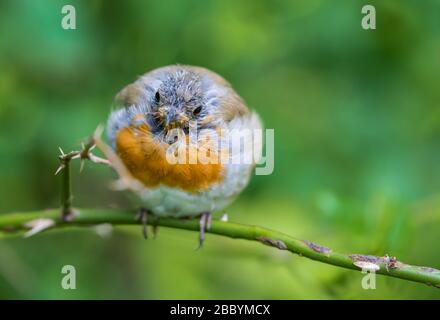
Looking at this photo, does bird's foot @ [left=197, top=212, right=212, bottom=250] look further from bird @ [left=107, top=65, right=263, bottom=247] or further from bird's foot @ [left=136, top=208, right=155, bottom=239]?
bird's foot @ [left=136, top=208, right=155, bottom=239]

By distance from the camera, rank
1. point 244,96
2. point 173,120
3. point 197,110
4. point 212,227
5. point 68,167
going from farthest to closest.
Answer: point 244,96 < point 197,110 < point 173,120 < point 212,227 < point 68,167

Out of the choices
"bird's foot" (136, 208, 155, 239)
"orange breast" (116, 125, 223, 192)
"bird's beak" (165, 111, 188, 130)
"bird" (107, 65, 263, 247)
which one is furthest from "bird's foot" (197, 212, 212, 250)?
"bird's beak" (165, 111, 188, 130)

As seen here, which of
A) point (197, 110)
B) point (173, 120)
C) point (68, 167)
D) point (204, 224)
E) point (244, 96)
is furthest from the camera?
point (244, 96)

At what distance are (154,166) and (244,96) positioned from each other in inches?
60.9

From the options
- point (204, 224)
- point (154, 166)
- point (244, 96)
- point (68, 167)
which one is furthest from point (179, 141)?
point (244, 96)

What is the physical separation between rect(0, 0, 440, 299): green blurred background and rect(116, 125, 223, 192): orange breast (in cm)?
54

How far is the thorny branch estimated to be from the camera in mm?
2674

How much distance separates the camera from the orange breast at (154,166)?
3.71 m

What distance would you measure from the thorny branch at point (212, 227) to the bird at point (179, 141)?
8.4 inches

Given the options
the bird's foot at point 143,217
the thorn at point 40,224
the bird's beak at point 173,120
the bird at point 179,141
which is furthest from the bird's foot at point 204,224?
the thorn at point 40,224

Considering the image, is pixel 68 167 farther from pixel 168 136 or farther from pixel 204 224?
pixel 168 136

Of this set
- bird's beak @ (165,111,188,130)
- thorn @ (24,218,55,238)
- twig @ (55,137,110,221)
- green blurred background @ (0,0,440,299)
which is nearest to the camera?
twig @ (55,137,110,221)

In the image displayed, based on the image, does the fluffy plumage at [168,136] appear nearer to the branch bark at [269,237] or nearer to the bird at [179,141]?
the bird at [179,141]

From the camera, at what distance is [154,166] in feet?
12.2
